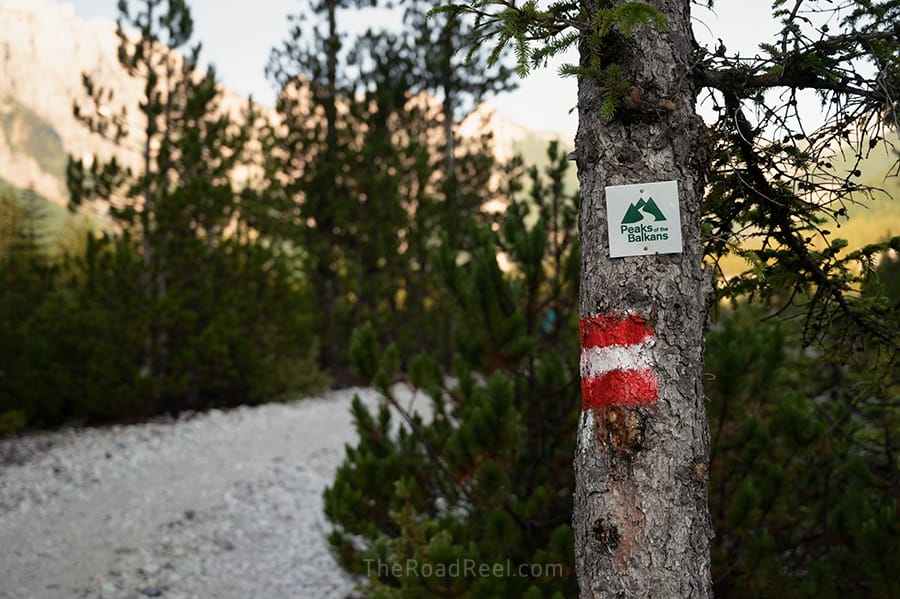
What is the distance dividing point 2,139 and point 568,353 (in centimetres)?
13404

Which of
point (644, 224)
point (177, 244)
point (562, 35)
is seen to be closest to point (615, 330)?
point (644, 224)

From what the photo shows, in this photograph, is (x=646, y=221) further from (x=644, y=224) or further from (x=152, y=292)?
(x=152, y=292)

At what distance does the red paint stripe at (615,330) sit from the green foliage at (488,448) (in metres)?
1.38

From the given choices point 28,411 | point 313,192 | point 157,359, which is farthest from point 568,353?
point 313,192

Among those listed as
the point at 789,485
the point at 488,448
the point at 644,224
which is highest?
the point at 644,224

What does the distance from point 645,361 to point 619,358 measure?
61 millimetres

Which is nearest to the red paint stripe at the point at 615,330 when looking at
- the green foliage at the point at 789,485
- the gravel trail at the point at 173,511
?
the green foliage at the point at 789,485

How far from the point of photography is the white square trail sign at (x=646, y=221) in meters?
1.56

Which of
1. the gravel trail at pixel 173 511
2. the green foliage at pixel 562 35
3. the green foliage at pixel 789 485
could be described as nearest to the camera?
the green foliage at pixel 562 35

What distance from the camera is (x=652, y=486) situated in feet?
4.97

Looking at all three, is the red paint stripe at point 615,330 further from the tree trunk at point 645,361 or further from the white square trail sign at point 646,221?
the white square trail sign at point 646,221

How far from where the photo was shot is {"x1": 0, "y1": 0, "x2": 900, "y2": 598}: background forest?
2.97 meters

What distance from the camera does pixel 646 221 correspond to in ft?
5.12

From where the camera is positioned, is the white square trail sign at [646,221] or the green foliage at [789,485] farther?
the green foliage at [789,485]
